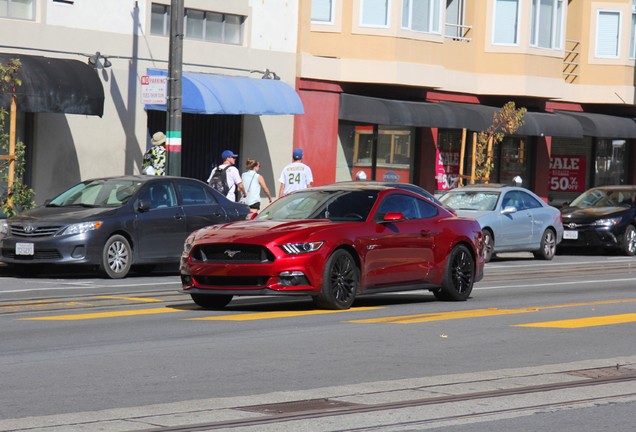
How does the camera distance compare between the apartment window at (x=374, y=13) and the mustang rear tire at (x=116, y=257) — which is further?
the apartment window at (x=374, y=13)

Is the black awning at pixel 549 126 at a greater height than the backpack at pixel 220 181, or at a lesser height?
greater

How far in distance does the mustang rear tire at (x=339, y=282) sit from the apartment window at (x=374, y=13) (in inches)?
756

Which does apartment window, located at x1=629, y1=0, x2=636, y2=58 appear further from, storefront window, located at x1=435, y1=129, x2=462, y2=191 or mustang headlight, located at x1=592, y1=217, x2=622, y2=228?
mustang headlight, located at x1=592, y1=217, x2=622, y2=228

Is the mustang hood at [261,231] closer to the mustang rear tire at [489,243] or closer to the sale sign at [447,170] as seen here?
the mustang rear tire at [489,243]

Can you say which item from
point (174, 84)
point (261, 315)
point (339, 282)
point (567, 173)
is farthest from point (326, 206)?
point (567, 173)

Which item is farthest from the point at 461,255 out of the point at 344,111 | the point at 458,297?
the point at 344,111

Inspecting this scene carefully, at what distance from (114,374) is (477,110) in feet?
89.3

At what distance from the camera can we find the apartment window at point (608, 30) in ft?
140

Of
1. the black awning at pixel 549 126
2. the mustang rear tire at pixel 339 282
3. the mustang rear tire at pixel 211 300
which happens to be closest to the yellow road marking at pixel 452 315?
the mustang rear tire at pixel 339 282

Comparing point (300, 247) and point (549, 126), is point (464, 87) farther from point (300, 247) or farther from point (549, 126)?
point (300, 247)

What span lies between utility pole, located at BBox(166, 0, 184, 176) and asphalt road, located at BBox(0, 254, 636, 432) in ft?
24.1

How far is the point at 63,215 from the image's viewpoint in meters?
19.8

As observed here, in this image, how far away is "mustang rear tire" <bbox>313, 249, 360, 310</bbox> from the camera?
588 inches

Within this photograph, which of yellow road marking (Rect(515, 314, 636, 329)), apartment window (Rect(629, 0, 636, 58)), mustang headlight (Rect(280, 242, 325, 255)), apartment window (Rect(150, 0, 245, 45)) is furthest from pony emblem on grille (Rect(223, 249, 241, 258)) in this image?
apartment window (Rect(629, 0, 636, 58))
